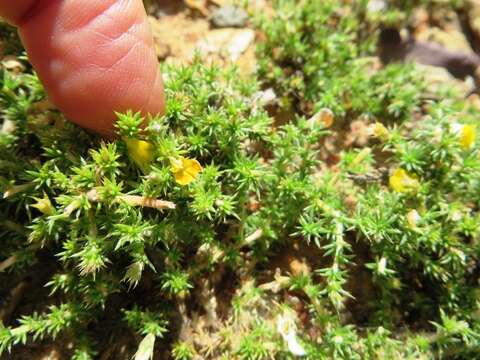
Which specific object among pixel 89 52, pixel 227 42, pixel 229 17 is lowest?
pixel 227 42

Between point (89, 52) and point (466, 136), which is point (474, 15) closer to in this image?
point (466, 136)

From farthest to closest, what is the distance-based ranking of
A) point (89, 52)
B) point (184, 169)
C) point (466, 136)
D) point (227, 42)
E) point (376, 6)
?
1. point (376, 6)
2. point (227, 42)
3. point (466, 136)
4. point (184, 169)
5. point (89, 52)

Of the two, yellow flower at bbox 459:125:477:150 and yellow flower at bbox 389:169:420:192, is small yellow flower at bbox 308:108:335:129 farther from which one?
yellow flower at bbox 459:125:477:150

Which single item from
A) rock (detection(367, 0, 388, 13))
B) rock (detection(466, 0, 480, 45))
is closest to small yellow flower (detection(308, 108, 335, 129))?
rock (detection(367, 0, 388, 13))

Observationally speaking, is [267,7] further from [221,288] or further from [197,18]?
[221,288]

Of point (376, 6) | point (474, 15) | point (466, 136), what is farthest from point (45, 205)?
point (474, 15)

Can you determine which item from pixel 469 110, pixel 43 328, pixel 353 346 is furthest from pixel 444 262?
pixel 43 328

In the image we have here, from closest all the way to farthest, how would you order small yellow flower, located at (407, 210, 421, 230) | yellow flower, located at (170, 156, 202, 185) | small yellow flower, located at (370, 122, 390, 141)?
yellow flower, located at (170, 156, 202, 185), small yellow flower, located at (407, 210, 421, 230), small yellow flower, located at (370, 122, 390, 141)
